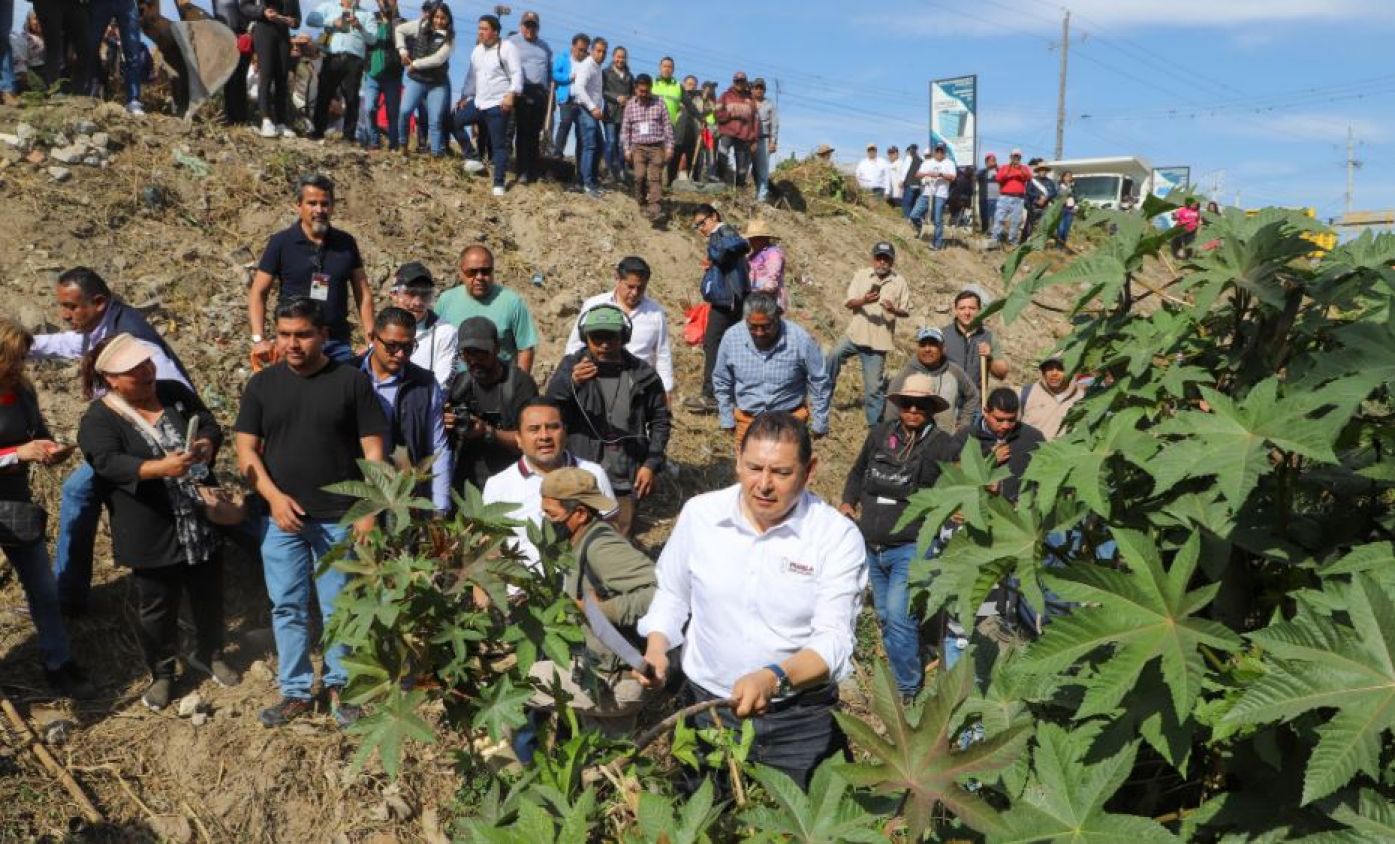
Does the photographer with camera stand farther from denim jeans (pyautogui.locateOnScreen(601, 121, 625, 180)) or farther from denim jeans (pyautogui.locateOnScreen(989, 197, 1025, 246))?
denim jeans (pyautogui.locateOnScreen(989, 197, 1025, 246))

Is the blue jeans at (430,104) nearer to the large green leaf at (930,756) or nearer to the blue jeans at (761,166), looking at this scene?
the blue jeans at (761,166)

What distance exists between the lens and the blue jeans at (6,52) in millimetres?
9109

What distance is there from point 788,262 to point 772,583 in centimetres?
1275

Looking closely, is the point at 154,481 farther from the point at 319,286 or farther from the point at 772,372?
the point at 772,372

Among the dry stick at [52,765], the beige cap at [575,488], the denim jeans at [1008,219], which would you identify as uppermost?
the denim jeans at [1008,219]

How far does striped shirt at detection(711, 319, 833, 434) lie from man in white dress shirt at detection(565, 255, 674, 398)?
44cm

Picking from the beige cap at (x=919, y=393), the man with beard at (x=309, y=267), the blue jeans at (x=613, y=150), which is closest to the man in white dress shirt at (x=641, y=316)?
the man with beard at (x=309, y=267)

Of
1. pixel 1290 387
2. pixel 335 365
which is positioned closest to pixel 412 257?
pixel 335 365

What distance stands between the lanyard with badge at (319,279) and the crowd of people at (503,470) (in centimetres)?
1

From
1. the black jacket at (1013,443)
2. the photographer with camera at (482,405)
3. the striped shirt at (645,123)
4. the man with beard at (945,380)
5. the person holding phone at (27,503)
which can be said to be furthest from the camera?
the striped shirt at (645,123)

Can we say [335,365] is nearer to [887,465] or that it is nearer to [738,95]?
[887,465]

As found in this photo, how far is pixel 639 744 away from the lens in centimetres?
280

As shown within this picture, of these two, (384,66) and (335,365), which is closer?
(335,365)

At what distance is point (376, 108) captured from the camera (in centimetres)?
1196
